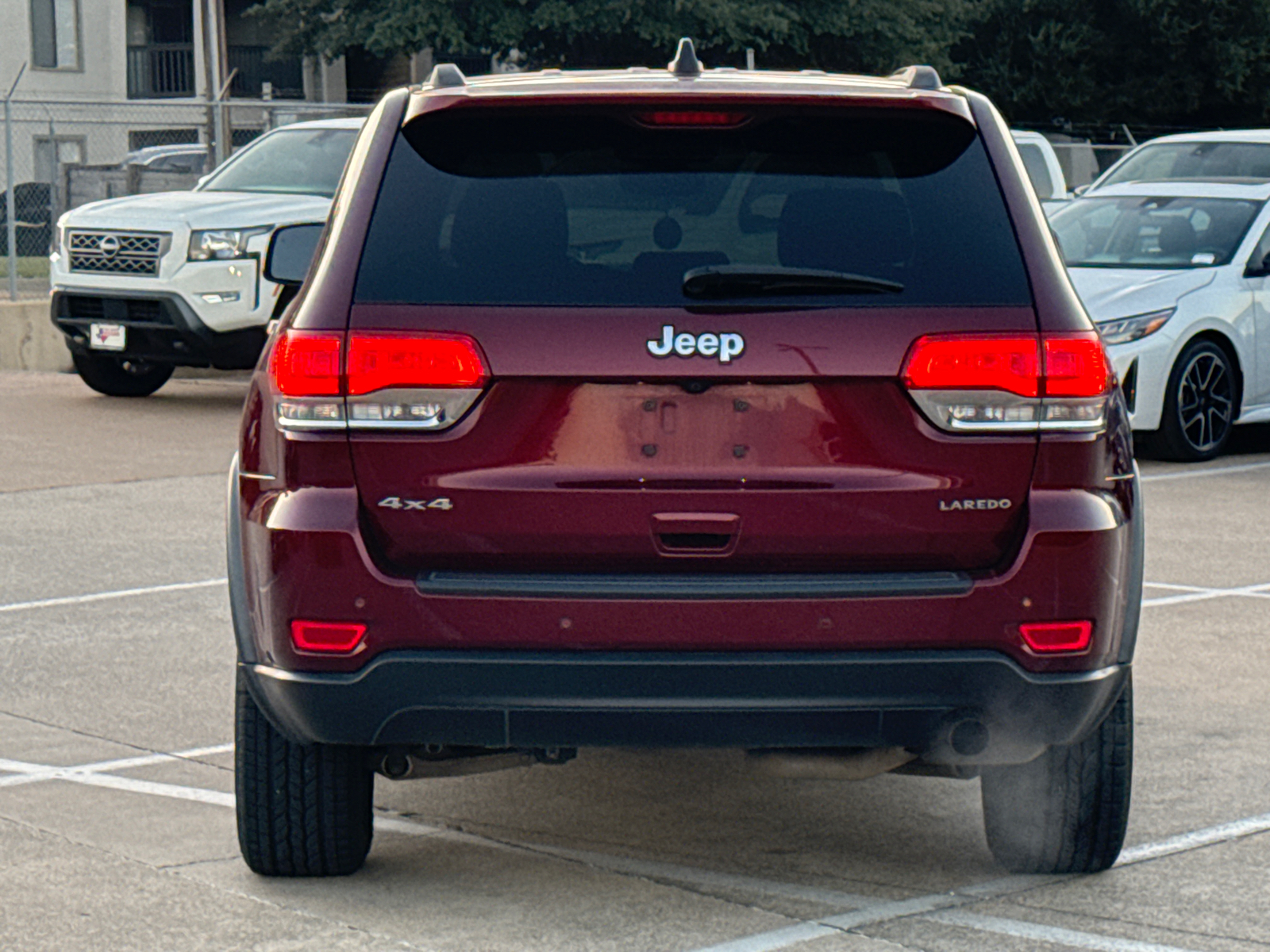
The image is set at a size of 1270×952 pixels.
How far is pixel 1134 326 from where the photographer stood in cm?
1284

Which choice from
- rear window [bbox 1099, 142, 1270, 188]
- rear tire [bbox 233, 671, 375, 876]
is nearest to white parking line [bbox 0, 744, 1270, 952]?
rear tire [bbox 233, 671, 375, 876]

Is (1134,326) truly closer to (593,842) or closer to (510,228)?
(593,842)

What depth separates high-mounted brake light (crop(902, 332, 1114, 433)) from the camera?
425 centimetres

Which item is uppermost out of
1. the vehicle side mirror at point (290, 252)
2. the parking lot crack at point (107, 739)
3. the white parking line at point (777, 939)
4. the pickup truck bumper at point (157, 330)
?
the vehicle side mirror at point (290, 252)

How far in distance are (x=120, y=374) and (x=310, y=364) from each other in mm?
12516

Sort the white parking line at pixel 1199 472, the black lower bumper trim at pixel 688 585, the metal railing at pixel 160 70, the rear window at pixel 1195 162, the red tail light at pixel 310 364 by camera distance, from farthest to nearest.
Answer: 1. the metal railing at pixel 160 70
2. the rear window at pixel 1195 162
3. the white parking line at pixel 1199 472
4. the red tail light at pixel 310 364
5. the black lower bumper trim at pixel 688 585

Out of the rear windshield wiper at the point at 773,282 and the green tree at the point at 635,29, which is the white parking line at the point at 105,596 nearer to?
the rear windshield wiper at the point at 773,282

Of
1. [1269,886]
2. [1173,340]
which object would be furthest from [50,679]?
[1173,340]

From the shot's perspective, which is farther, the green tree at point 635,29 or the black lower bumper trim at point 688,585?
the green tree at point 635,29

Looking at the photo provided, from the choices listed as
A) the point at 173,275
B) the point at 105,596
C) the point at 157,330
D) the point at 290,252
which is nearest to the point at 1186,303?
the point at 173,275

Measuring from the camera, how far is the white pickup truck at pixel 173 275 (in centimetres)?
1506

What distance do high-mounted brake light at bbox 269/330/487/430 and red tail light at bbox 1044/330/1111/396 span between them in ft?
3.60

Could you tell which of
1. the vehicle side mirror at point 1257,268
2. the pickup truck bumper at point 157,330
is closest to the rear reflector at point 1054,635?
the vehicle side mirror at point 1257,268

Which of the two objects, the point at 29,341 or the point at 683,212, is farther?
the point at 29,341
